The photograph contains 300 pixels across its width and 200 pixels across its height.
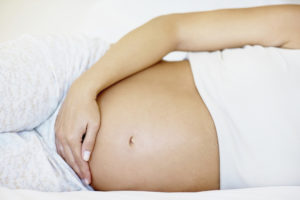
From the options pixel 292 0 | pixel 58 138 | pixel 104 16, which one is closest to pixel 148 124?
pixel 58 138

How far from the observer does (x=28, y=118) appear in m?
0.68

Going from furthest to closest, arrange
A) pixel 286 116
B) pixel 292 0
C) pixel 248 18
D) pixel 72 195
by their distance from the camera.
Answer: pixel 292 0 → pixel 248 18 → pixel 286 116 → pixel 72 195

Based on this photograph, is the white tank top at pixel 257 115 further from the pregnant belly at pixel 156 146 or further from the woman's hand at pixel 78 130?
the woman's hand at pixel 78 130

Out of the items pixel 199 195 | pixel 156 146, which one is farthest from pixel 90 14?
pixel 199 195

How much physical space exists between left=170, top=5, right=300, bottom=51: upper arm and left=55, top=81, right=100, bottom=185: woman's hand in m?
0.32

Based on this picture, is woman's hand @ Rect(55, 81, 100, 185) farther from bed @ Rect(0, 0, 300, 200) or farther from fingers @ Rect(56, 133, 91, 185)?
bed @ Rect(0, 0, 300, 200)

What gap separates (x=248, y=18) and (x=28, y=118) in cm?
63

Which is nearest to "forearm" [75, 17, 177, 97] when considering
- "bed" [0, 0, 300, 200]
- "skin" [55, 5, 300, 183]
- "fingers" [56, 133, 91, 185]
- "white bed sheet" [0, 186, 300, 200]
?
"skin" [55, 5, 300, 183]

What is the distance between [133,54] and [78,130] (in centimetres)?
25

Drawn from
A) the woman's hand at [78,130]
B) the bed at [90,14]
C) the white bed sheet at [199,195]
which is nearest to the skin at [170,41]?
the woman's hand at [78,130]

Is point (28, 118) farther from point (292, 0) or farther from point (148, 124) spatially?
point (292, 0)

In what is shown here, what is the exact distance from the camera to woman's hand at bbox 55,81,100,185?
0.68 metres

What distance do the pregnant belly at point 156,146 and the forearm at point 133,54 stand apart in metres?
0.07

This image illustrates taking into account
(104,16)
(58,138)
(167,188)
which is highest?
(104,16)
